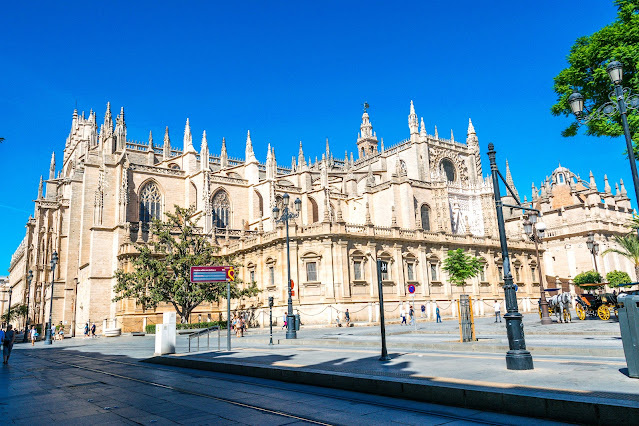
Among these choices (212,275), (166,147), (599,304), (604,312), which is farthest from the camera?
(166,147)

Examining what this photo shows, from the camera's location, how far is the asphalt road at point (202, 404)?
20.2 ft

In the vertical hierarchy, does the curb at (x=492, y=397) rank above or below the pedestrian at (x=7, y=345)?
below

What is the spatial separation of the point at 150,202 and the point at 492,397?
136 feet

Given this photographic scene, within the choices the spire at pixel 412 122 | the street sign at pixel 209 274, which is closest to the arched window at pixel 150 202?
the street sign at pixel 209 274

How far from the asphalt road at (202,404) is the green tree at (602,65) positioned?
1392 centimetres

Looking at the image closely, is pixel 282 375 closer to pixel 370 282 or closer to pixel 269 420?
pixel 269 420

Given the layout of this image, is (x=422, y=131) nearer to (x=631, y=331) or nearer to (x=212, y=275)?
(x=212, y=275)

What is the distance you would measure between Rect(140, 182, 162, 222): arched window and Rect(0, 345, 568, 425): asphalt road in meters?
33.3

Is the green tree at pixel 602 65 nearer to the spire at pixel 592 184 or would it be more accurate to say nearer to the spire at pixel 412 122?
the spire at pixel 412 122

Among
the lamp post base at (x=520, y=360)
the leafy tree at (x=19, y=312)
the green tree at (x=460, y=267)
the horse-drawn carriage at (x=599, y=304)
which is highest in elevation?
the green tree at (x=460, y=267)

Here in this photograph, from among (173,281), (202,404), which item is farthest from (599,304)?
(173,281)

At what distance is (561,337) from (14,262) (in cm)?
9137

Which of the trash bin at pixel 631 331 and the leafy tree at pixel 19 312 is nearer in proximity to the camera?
the trash bin at pixel 631 331

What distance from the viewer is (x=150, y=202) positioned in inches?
1714
